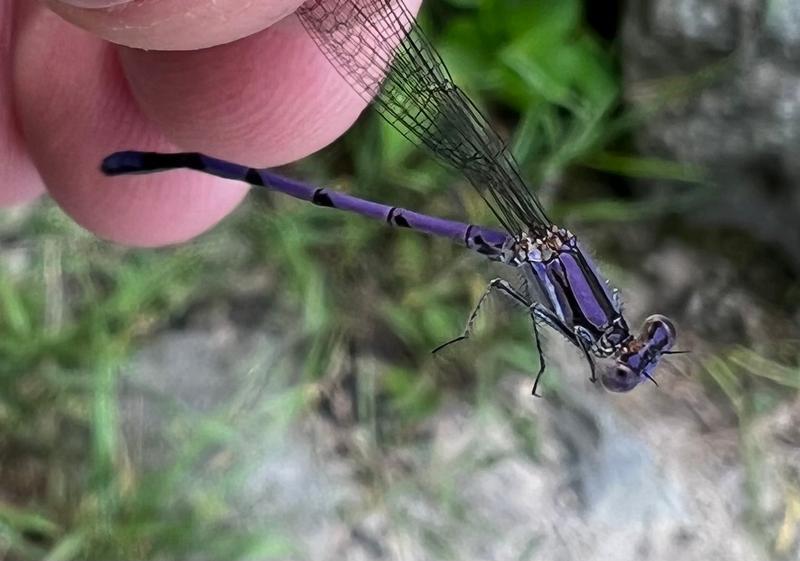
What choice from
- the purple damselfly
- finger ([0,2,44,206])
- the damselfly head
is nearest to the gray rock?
the purple damselfly

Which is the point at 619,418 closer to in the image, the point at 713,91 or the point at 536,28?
the point at 713,91

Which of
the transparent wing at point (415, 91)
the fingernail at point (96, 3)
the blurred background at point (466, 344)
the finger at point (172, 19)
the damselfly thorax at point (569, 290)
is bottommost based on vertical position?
the blurred background at point (466, 344)

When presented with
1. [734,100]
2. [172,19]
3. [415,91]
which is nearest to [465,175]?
[415,91]

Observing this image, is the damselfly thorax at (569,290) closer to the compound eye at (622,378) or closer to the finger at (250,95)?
the compound eye at (622,378)

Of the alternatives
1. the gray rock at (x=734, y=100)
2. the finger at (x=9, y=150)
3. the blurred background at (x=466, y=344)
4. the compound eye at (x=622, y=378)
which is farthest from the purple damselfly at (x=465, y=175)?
the gray rock at (x=734, y=100)

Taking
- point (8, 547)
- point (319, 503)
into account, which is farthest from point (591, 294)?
point (8, 547)
